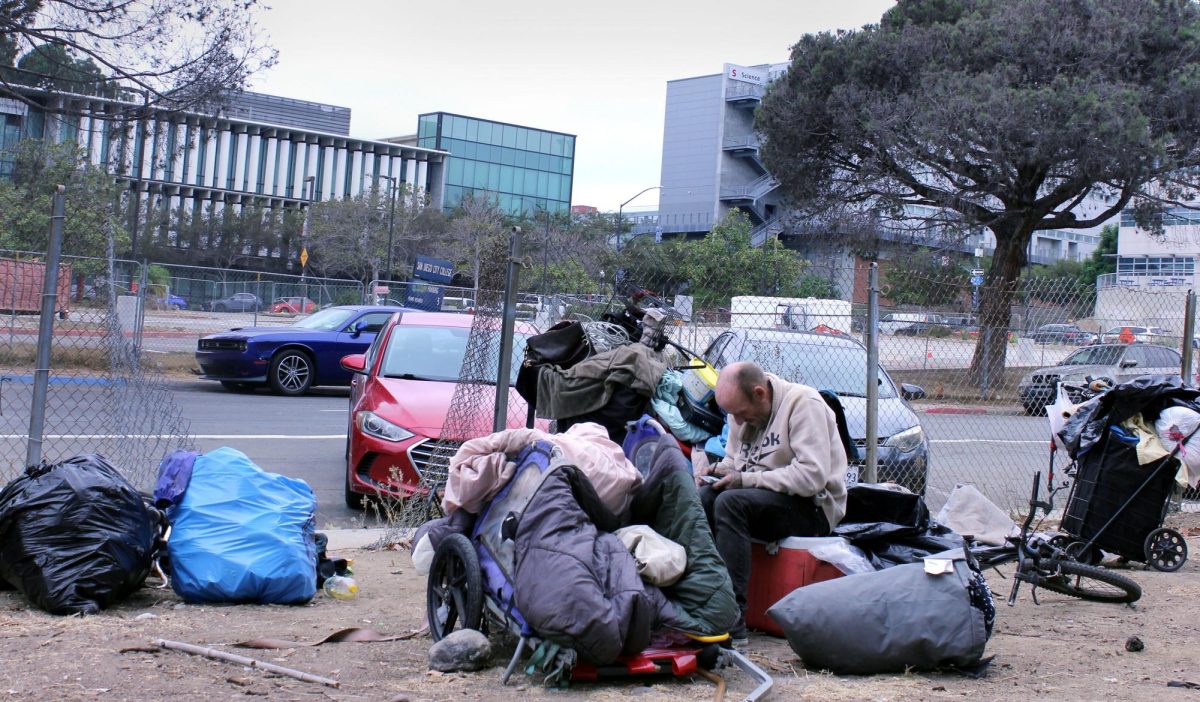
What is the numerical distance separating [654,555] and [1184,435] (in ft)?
13.5

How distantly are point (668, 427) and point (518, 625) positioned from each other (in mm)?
2160

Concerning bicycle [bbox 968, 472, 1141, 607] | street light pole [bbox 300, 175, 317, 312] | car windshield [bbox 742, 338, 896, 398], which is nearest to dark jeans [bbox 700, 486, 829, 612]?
bicycle [bbox 968, 472, 1141, 607]

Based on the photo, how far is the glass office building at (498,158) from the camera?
8681 centimetres

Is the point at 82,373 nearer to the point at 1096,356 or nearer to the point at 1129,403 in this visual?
the point at 1129,403

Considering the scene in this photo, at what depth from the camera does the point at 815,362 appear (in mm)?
10172

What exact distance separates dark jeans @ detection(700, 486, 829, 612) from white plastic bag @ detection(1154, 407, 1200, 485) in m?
2.81

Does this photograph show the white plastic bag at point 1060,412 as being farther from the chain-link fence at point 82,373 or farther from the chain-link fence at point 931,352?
the chain-link fence at point 82,373

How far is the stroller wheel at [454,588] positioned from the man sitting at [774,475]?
4.04ft

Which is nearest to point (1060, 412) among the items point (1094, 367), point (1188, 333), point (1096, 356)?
point (1188, 333)

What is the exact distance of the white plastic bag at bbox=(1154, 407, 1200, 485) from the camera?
22.5 ft

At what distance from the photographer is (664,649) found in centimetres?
445

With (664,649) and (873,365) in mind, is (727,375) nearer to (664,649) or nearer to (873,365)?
(664,649)

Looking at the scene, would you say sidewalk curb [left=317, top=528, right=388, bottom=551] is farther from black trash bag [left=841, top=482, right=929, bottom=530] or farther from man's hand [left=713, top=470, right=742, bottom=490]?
black trash bag [left=841, top=482, right=929, bottom=530]

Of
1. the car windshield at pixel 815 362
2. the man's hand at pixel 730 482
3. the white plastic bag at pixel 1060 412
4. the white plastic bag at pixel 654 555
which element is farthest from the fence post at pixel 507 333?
the white plastic bag at pixel 1060 412
